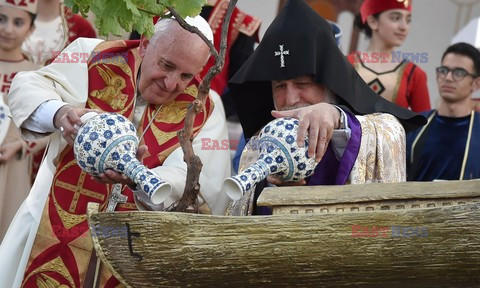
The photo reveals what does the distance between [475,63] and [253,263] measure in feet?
14.8

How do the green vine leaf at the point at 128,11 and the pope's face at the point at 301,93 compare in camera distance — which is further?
the pope's face at the point at 301,93

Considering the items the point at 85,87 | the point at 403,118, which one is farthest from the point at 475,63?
the point at 85,87

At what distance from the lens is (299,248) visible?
438cm

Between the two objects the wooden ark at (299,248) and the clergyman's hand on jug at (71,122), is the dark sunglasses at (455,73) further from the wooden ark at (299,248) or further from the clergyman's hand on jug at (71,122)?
the wooden ark at (299,248)

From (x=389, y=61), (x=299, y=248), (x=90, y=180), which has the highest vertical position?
(x=299, y=248)

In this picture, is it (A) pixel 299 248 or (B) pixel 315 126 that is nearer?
(A) pixel 299 248

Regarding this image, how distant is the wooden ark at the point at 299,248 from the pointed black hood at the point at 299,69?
4.86ft

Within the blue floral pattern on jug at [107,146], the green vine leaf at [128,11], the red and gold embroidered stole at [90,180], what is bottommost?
the red and gold embroidered stole at [90,180]

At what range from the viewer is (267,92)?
20.0 feet

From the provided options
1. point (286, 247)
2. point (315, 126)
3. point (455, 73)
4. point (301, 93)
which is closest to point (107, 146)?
point (315, 126)

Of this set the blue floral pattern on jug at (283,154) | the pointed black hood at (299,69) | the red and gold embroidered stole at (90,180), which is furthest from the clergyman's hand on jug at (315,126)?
the red and gold embroidered stole at (90,180)

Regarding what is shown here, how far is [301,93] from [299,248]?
62.4 inches

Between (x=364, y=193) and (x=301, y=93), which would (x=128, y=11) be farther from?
(x=301, y=93)

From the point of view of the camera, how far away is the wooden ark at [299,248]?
4348mm
